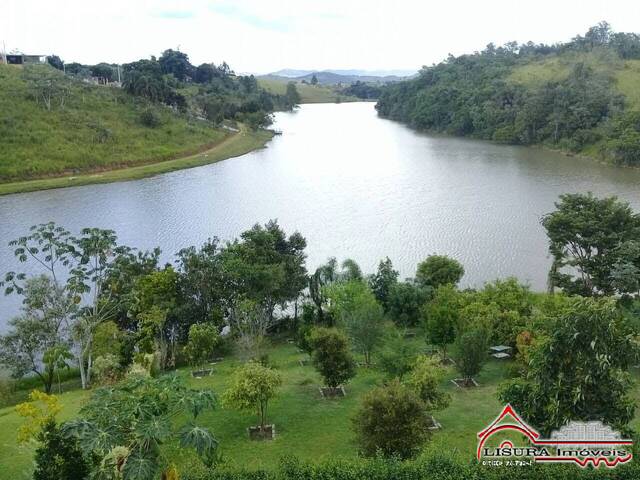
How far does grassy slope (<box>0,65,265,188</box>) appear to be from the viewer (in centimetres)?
5464

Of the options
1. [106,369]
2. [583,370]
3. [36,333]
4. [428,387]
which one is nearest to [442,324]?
[428,387]

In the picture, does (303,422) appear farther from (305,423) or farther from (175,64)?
(175,64)

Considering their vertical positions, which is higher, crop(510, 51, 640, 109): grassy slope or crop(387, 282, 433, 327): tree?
crop(510, 51, 640, 109): grassy slope

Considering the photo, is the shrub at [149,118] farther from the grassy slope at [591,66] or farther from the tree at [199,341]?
the grassy slope at [591,66]

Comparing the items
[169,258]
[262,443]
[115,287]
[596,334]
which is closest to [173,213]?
[169,258]

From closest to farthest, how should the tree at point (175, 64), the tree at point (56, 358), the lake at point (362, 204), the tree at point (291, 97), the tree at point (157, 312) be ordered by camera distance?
the tree at point (56, 358)
the tree at point (157, 312)
the lake at point (362, 204)
the tree at point (175, 64)
the tree at point (291, 97)

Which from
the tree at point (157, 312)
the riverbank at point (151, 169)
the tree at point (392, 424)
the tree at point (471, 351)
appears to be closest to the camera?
the tree at point (392, 424)

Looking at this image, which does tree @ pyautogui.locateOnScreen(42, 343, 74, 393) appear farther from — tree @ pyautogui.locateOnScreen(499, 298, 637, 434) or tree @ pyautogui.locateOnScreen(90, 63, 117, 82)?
tree @ pyautogui.locateOnScreen(90, 63, 117, 82)

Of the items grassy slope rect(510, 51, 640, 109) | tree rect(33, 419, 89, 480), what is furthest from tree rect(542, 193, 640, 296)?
grassy slope rect(510, 51, 640, 109)

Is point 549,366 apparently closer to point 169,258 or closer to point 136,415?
point 136,415

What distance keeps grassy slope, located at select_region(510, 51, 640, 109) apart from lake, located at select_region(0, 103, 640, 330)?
740 inches

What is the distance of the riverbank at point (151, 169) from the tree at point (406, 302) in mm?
37572

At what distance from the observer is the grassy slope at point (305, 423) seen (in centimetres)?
1383

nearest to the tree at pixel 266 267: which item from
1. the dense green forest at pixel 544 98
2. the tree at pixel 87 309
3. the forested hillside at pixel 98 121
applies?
the tree at pixel 87 309
